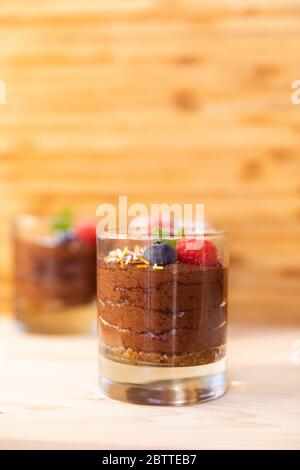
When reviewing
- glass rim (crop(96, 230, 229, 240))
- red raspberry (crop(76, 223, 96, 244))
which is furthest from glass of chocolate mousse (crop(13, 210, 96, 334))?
glass rim (crop(96, 230, 229, 240))

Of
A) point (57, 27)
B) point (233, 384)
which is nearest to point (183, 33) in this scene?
point (57, 27)

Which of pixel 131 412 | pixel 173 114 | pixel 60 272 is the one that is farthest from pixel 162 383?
pixel 173 114

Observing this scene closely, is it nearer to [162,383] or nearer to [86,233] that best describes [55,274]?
[86,233]

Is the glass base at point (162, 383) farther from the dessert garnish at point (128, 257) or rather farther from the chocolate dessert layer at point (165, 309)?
the dessert garnish at point (128, 257)

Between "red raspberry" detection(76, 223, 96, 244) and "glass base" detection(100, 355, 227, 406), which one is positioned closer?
"glass base" detection(100, 355, 227, 406)

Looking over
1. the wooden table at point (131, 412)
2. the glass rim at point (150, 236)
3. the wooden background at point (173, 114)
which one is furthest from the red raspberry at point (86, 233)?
the glass rim at point (150, 236)

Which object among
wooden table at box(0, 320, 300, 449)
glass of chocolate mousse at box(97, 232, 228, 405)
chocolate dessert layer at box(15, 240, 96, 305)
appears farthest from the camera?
chocolate dessert layer at box(15, 240, 96, 305)

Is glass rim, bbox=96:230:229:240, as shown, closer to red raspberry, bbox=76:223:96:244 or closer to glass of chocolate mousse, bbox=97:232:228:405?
glass of chocolate mousse, bbox=97:232:228:405
